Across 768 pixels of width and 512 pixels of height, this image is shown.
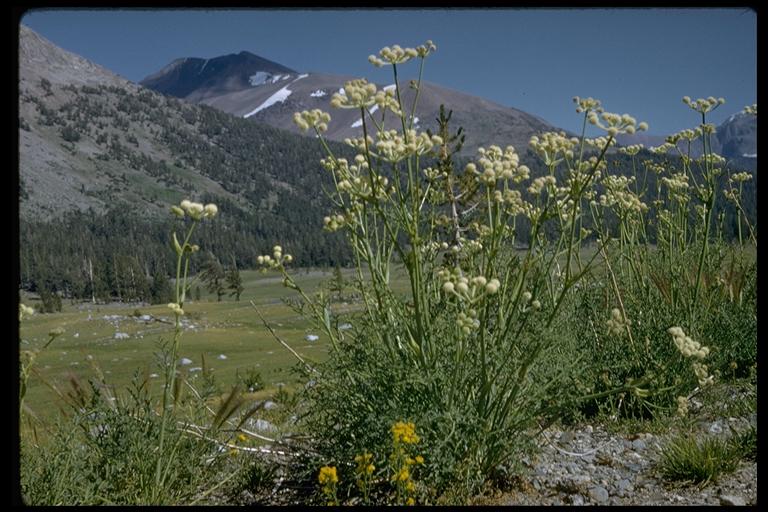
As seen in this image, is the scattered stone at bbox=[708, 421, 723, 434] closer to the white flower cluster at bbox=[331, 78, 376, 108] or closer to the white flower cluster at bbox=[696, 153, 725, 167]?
the white flower cluster at bbox=[696, 153, 725, 167]

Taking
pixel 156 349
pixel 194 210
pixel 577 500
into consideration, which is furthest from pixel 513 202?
pixel 156 349

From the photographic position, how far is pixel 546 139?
3006 mm

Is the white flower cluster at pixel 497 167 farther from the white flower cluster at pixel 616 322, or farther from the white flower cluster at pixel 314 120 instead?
the white flower cluster at pixel 616 322

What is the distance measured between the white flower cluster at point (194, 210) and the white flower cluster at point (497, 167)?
111 cm

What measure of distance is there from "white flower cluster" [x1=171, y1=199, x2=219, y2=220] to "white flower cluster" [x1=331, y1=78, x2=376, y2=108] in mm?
684

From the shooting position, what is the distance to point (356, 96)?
2.67m

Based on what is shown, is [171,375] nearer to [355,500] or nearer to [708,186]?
[355,500]

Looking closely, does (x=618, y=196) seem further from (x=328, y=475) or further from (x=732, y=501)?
(x=328, y=475)

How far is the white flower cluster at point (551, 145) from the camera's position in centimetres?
300

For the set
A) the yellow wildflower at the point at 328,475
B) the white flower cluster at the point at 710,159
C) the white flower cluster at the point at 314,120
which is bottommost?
the yellow wildflower at the point at 328,475

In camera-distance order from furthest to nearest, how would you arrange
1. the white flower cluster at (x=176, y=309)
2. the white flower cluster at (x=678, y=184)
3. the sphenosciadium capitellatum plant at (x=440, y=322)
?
1. the white flower cluster at (x=678, y=184)
2. the sphenosciadium capitellatum plant at (x=440, y=322)
3. the white flower cluster at (x=176, y=309)

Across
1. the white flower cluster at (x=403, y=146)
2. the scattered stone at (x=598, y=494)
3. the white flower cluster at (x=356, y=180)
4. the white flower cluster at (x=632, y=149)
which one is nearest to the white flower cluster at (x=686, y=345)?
the scattered stone at (x=598, y=494)

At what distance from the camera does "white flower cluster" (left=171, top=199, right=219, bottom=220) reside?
2532mm
